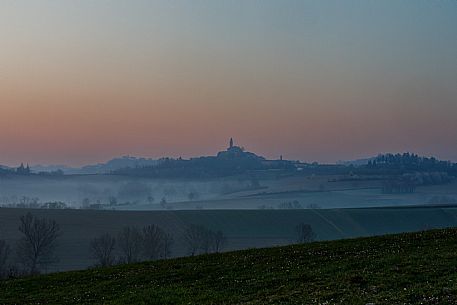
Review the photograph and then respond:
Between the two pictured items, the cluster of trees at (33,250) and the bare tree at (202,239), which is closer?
the cluster of trees at (33,250)

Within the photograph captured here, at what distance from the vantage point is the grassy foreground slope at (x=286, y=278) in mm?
22859

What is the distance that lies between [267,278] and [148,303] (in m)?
6.64

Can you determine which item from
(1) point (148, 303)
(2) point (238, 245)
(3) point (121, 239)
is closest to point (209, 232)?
(2) point (238, 245)

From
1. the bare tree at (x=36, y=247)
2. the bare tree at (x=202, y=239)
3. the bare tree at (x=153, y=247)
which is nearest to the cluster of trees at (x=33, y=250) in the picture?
the bare tree at (x=36, y=247)

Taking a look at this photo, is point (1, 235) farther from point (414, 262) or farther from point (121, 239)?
point (414, 262)

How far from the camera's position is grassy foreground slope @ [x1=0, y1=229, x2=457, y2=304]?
75.0 ft

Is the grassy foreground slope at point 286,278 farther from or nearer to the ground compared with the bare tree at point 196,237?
farther from the ground

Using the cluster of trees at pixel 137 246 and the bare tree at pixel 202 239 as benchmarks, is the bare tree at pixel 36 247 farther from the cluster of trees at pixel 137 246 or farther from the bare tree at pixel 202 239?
the bare tree at pixel 202 239

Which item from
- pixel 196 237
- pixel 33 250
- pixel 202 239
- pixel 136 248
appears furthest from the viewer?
pixel 196 237

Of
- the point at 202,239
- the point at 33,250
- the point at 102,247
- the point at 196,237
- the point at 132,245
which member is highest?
the point at 132,245

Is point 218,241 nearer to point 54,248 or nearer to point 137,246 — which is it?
point 137,246

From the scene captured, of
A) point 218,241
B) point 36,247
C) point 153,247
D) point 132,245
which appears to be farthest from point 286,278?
point 218,241

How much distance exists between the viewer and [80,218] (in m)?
190

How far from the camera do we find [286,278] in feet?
92.3
